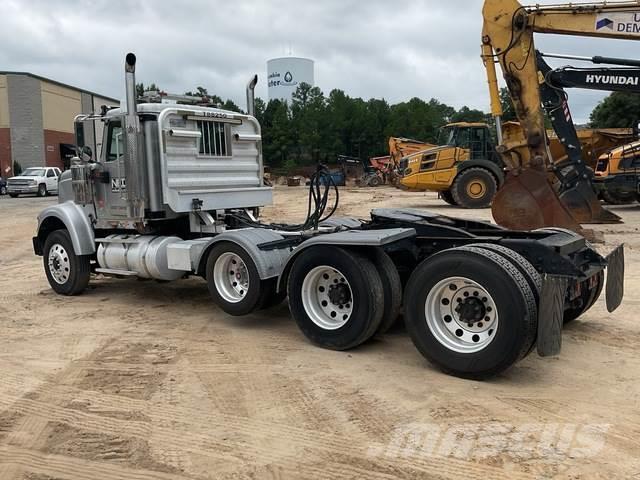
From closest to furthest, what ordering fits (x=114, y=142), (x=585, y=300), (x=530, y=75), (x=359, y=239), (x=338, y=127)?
(x=359, y=239) → (x=585, y=300) → (x=114, y=142) → (x=530, y=75) → (x=338, y=127)

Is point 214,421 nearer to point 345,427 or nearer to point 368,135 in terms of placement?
point 345,427

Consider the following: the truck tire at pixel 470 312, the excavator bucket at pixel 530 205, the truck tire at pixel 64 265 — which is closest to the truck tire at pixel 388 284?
the truck tire at pixel 470 312

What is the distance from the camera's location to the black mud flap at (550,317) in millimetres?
4574

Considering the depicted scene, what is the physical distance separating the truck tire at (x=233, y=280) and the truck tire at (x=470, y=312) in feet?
6.22

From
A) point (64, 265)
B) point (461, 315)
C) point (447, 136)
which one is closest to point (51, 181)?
point (447, 136)

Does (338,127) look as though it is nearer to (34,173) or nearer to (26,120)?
(26,120)

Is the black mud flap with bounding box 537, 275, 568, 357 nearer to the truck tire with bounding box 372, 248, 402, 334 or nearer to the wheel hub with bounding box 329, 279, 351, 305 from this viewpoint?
the truck tire with bounding box 372, 248, 402, 334

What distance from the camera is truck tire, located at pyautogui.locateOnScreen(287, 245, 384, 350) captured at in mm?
5484

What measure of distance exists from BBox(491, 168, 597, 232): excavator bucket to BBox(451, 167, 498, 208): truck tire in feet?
30.3

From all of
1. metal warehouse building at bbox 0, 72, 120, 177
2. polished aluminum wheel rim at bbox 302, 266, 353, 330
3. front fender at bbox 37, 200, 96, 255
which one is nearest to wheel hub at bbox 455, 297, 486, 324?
polished aluminum wheel rim at bbox 302, 266, 353, 330

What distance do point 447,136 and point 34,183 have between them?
78.6ft

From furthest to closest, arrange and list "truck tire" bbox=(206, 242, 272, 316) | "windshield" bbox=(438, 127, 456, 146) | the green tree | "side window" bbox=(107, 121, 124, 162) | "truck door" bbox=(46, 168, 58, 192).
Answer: the green tree < "truck door" bbox=(46, 168, 58, 192) < "windshield" bbox=(438, 127, 456, 146) < "side window" bbox=(107, 121, 124, 162) < "truck tire" bbox=(206, 242, 272, 316)

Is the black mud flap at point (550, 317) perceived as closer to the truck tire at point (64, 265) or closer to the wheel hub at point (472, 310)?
the wheel hub at point (472, 310)

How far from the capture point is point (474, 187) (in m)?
21.0
